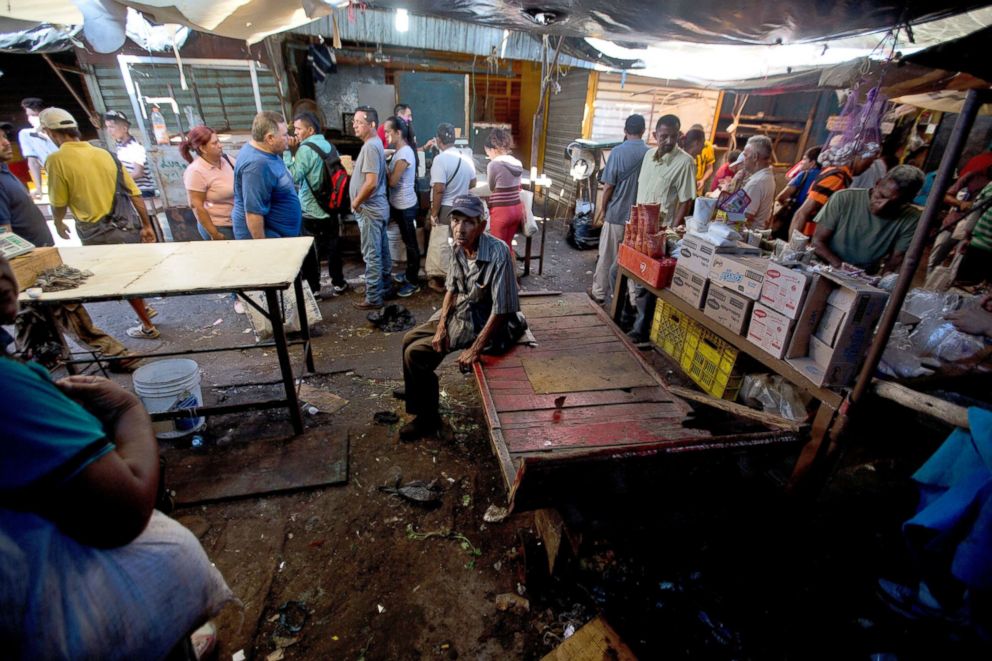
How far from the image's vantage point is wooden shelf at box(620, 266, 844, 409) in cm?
262

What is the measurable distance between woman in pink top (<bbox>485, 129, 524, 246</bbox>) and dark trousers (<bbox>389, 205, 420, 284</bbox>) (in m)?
1.26

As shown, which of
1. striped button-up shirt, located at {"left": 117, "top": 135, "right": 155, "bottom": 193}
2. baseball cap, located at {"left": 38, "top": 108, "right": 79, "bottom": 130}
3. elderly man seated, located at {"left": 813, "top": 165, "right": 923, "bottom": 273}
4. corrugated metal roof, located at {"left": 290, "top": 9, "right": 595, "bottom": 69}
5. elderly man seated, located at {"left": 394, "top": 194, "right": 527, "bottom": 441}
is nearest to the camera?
elderly man seated, located at {"left": 394, "top": 194, "right": 527, "bottom": 441}

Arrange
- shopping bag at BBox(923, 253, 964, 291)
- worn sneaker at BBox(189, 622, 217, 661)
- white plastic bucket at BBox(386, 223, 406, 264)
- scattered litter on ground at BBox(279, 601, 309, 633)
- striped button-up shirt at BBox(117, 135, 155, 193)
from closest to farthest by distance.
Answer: worn sneaker at BBox(189, 622, 217, 661) → scattered litter on ground at BBox(279, 601, 309, 633) → shopping bag at BBox(923, 253, 964, 291) → white plastic bucket at BBox(386, 223, 406, 264) → striped button-up shirt at BBox(117, 135, 155, 193)

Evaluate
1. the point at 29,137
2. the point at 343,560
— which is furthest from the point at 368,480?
the point at 29,137

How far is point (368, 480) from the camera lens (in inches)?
135

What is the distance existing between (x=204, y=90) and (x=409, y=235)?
Answer: 5.39 meters

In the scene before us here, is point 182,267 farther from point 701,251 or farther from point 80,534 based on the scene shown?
point 701,251

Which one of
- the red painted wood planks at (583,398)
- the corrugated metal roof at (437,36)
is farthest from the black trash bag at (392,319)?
the corrugated metal roof at (437,36)

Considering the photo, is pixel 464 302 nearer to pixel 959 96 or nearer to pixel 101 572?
pixel 101 572

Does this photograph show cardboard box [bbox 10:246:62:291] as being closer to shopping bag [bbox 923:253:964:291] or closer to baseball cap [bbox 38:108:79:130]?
baseball cap [bbox 38:108:79:130]

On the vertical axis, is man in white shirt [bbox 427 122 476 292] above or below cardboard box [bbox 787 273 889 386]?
above

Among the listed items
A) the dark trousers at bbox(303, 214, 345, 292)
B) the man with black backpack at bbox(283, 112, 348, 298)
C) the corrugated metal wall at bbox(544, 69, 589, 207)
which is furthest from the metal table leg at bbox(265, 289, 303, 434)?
the corrugated metal wall at bbox(544, 69, 589, 207)

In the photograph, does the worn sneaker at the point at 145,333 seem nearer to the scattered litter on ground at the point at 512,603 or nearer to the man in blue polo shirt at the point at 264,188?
the man in blue polo shirt at the point at 264,188

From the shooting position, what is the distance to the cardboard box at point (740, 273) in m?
3.12
